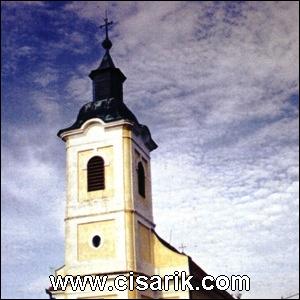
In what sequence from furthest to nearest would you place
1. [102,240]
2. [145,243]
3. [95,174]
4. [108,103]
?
[108,103]
[95,174]
[145,243]
[102,240]

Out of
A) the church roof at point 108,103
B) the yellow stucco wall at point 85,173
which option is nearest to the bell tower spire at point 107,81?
the church roof at point 108,103

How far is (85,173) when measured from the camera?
22.1m

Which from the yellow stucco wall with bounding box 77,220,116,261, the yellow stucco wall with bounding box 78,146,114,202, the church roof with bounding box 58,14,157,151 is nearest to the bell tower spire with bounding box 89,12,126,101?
the church roof with bounding box 58,14,157,151

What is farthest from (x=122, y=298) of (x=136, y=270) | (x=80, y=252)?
(x=80, y=252)

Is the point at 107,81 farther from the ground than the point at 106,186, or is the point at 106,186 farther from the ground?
the point at 107,81

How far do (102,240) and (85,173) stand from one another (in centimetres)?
302

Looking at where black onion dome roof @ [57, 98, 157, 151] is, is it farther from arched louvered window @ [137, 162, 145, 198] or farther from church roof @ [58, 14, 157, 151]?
arched louvered window @ [137, 162, 145, 198]

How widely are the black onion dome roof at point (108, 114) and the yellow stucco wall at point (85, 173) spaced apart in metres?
1.28

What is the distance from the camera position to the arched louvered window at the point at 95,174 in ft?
71.2

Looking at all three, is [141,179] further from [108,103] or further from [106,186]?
[108,103]

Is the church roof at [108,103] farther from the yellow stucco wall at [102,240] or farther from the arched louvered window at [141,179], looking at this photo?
the yellow stucco wall at [102,240]

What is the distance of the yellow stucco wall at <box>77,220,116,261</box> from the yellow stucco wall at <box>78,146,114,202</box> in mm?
1167

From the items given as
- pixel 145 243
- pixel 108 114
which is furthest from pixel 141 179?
pixel 108 114

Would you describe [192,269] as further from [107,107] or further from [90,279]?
[107,107]
